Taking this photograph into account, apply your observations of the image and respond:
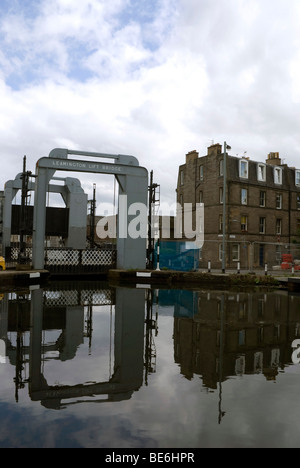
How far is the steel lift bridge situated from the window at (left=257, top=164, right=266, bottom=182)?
688 inches

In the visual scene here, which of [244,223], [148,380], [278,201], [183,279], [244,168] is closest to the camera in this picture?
[148,380]

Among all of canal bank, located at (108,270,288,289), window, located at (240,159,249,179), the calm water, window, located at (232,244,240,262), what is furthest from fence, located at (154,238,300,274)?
the calm water

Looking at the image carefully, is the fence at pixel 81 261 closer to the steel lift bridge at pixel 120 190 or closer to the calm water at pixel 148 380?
the steel lift bridge at pixel 120 190

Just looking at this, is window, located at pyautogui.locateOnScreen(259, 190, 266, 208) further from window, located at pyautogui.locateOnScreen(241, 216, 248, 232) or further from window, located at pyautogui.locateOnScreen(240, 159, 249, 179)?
window, located at pyautogui.locateOnScreen(241, 216, 248, 232)

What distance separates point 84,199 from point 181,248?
1178 cm

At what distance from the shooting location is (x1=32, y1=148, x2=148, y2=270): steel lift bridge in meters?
21.5

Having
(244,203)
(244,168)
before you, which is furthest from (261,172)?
(244,203)

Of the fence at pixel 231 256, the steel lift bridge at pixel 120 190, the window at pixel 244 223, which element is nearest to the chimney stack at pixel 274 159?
the window at pixel 244 223

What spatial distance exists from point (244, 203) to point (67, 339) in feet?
97.8

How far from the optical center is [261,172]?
123 feet

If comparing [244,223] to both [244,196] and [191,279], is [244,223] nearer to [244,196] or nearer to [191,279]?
[244,196]

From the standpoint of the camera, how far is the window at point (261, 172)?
37.2 m

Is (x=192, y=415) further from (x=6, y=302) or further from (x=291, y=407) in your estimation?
(x=6, y=302)
